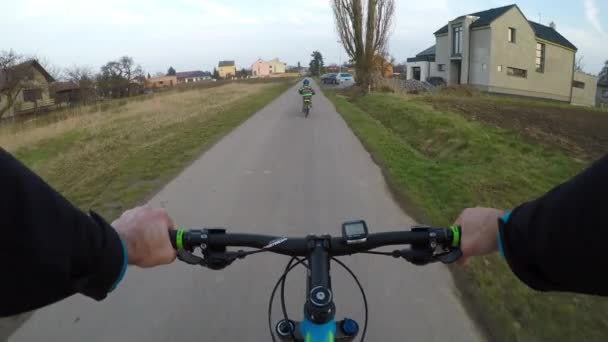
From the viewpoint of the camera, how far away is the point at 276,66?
481ft

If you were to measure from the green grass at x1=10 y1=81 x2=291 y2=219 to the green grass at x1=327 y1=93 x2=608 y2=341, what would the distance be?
4717mm

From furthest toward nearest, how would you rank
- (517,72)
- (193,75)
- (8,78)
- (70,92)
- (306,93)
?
(193,75)
(70,92)
(517,72)
(8,78)
(306,93)

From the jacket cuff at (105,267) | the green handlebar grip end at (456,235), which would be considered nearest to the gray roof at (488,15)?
the green handlebar grip end at (456,235)

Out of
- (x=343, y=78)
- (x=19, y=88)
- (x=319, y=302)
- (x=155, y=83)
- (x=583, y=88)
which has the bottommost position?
(x=583, y=88)

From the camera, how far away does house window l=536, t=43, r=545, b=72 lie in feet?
145

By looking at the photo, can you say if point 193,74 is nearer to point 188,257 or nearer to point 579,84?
point 579,84

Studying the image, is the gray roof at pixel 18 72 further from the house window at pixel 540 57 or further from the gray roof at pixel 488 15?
the house window at pixel 540 57

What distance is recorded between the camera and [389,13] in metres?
30.1

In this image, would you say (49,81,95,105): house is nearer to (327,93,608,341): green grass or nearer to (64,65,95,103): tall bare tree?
(64,65,95,103): tall bare tree


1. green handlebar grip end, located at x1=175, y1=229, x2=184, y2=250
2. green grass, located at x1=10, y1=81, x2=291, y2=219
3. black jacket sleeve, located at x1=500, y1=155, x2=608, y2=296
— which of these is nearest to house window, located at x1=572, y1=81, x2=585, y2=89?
green grass, located at x1=10, y1=81, x2=291, y2=219

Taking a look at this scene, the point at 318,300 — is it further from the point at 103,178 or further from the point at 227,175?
the point at 103,178

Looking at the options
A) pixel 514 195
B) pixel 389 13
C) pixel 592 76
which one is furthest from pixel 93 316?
pixel 592 76

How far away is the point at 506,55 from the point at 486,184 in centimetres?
3897

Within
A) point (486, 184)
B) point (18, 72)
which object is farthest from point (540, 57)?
point (18, 72)
